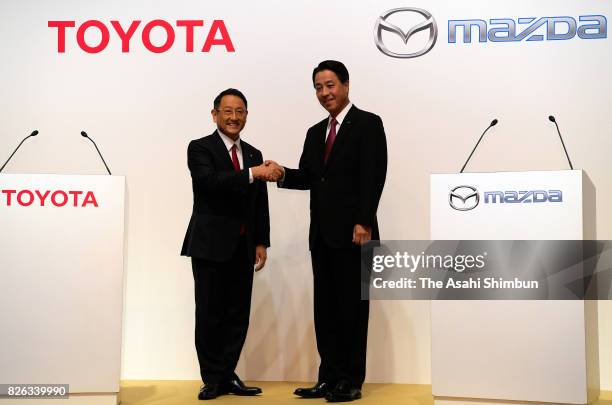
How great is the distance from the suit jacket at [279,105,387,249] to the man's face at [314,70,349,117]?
0.08m

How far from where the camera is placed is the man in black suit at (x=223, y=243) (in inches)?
159


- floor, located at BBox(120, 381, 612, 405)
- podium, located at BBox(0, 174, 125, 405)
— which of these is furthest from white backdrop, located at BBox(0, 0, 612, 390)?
podium, located at BBox(0, 174, 125, 405)

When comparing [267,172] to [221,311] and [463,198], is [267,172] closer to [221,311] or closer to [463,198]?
[221,311]

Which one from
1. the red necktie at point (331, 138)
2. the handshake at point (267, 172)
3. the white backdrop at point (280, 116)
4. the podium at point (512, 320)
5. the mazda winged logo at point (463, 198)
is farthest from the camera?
the white backdrop at point (280, 116)

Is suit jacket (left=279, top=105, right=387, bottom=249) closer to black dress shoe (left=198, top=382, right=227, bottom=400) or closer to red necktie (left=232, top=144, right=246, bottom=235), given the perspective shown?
red necktie (left=232, top=144, right=246, bottom=235)

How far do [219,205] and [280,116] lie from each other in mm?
1051

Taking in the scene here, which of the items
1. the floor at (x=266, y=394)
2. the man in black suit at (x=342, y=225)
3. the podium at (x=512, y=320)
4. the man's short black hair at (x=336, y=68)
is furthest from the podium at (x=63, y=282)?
the podium at (x=512, y=320)

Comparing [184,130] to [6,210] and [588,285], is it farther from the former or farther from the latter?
[588,285]

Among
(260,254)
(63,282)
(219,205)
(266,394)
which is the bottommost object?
(266,394)

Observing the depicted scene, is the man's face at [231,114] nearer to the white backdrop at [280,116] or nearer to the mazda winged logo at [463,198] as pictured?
the white backdrop at [280,116]

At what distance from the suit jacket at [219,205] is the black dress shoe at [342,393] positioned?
819 millimetres

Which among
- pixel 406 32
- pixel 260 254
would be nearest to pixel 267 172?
pixel 260 254

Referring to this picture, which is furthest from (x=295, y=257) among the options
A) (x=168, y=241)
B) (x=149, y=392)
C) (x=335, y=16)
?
(x=335, y=16)

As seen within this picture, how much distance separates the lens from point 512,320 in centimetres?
346
